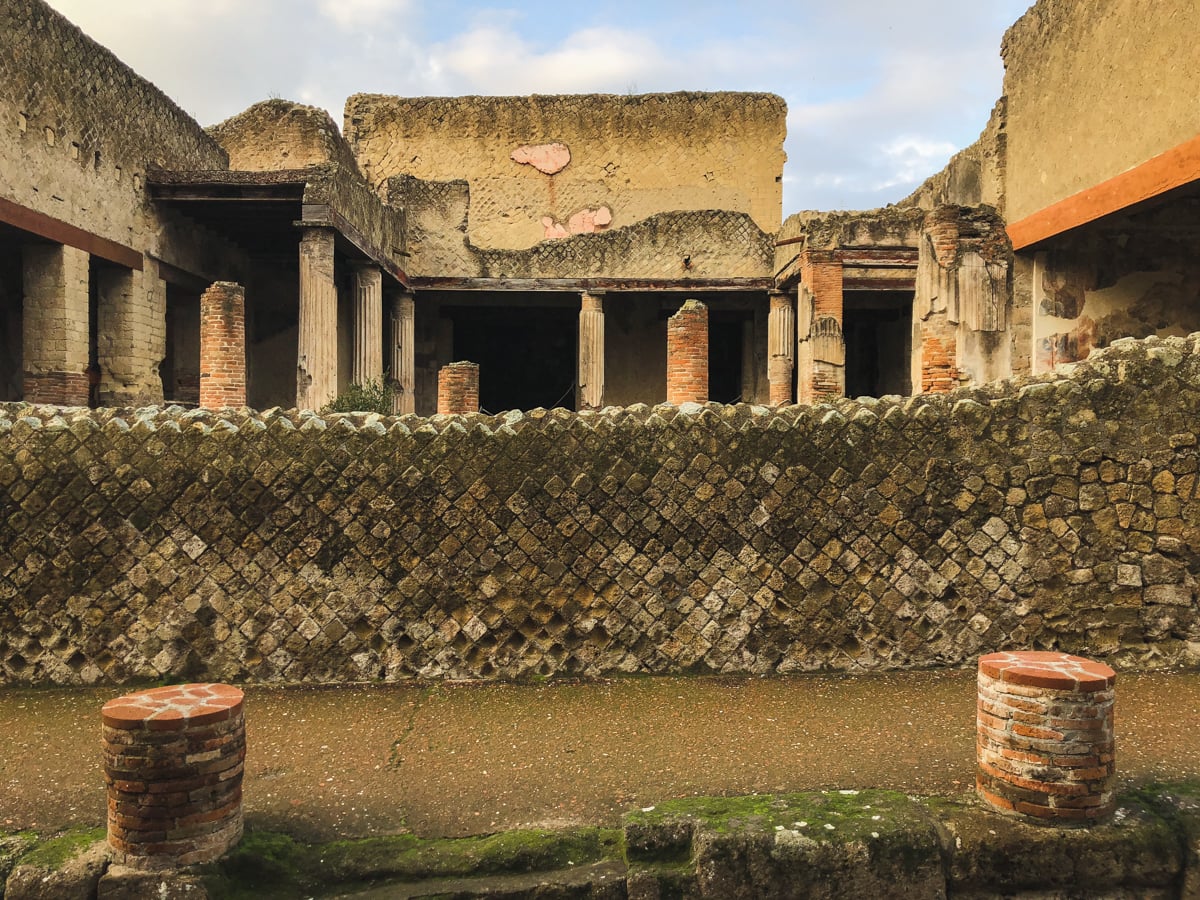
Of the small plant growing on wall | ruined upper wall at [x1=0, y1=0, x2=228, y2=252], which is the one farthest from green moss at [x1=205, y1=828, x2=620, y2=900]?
ruined upper wall at [x1=0, y1=0, x2=228, y2=252]

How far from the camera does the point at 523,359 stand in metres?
18.1

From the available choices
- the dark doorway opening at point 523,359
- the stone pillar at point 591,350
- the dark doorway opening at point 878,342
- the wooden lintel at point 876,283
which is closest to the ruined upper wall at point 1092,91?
the wooden lintel at point 876,283

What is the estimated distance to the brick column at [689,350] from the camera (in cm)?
1017

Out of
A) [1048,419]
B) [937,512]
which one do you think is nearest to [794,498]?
[937,512]

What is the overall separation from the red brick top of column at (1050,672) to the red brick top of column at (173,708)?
7.50 ft

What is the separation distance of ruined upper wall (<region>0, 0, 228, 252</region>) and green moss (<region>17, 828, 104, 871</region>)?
8.05 meters

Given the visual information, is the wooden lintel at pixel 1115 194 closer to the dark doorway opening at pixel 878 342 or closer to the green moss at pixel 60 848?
the dark doorway opening at pixel 878 342

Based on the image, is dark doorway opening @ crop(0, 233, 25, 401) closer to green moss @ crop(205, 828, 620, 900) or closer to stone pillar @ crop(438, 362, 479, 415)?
stone pillar @ crop(438, 362, 479, 415)

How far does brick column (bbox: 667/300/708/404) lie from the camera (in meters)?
10.2

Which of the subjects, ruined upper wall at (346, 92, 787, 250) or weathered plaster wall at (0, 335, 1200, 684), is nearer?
weathered plaster wall at (0, 335, 1200, 684)

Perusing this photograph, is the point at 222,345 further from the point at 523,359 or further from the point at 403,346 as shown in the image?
the point at 523,359

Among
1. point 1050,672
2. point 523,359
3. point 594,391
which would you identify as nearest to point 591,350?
point 594,391

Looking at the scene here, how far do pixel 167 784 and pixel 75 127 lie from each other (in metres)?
9.39

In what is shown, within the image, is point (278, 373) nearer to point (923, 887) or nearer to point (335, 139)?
point (335, 139)
